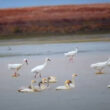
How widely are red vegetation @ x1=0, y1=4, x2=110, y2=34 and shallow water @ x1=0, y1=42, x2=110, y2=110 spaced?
14cm

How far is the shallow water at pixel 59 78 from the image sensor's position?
2.77 m

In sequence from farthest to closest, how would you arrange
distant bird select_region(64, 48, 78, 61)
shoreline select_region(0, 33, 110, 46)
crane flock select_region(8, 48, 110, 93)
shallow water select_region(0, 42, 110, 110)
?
shoreline select_region(0, 33, 110, 46) < distant bird select_region(64, 48, 78, 61) < crane flock select_region(8, 48, 110, 93) < shallow water select_region(0, 42, 110, 110)

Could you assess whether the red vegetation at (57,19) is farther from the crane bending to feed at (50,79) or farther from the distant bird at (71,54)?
the crane bending to feed at (50,79)

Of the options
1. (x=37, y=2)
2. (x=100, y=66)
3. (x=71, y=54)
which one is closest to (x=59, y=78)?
(x=71, y=54)

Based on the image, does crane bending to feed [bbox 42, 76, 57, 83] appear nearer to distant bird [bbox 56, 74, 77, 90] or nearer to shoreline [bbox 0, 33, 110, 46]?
distant bird [bbox 56, 74, 77, 90]

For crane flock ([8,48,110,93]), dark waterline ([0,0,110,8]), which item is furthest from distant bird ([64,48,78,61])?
dark waterline ([0,0,110,8])

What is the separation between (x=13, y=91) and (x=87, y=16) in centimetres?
86

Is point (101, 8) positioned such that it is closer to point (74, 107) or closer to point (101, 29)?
point (101, 29)

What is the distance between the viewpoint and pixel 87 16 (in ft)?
10.1

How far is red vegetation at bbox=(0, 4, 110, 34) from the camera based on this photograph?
3.06 m

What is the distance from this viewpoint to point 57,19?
10.2 feet

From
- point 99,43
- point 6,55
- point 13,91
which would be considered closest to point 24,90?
point 13,91

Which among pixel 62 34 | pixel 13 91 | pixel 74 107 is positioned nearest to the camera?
pixel 74 107

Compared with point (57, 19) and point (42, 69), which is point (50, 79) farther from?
point (57, 19)
